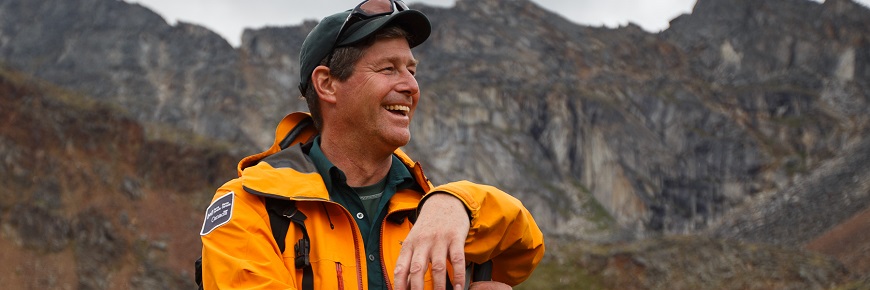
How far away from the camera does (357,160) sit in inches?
156

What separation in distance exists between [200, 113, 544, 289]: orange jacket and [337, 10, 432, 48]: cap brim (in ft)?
1.80

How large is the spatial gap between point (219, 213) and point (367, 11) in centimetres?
107

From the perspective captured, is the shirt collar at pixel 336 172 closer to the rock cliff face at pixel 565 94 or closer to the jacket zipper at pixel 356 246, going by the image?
the jacket zipper at pixel 356 246

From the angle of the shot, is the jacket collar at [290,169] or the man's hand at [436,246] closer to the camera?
the man's hand at [436,246]

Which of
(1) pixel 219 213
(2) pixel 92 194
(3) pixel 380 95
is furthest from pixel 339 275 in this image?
(2) pixel 92 194

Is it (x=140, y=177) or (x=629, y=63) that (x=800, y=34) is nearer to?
(x=629, y=63)

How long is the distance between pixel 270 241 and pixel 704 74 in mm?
150211

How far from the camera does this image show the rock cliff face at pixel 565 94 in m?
123

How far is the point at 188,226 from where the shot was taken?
154 ft

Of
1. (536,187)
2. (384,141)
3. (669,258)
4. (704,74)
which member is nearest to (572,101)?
(536,187)

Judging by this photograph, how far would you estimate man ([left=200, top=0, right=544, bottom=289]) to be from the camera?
3.21m

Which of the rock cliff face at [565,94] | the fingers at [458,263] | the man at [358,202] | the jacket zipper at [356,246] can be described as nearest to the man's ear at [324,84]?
the man at [358,202]

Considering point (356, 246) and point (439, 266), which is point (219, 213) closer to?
point (356, 246)

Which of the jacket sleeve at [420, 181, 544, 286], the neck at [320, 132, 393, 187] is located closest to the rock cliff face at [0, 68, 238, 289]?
the neck at [320, 132, 393, 187]
